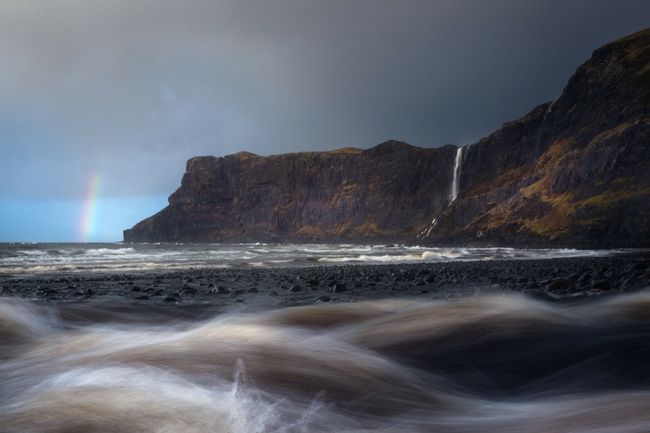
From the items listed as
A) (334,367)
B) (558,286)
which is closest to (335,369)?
(334,367)

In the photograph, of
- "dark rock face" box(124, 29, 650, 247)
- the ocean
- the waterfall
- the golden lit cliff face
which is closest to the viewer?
the ocean

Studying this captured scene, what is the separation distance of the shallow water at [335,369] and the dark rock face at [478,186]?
31478 millimetres

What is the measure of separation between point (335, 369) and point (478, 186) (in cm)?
6900

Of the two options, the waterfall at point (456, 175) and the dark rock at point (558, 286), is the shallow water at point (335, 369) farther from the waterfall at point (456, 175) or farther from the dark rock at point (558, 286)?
the waterfall at point (456, 175)

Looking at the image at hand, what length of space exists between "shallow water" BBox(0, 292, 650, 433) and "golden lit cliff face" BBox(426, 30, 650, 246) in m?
31.7

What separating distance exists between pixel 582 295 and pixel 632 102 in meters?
46.2

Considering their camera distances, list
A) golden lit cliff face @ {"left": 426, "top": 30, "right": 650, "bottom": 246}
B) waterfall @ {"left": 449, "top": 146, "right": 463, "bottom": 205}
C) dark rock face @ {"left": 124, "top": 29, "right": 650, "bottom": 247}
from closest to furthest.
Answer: golden lit cliff face @ {"left": 426, "top": 30, "right": 650, "bottom": 246}, dark rock face @ {"left": 124, "top": 29, "right": 650, "bottom": 247}, waterfall @ {"left": 449, "top": 146, "right": 463, "bottom": 205}

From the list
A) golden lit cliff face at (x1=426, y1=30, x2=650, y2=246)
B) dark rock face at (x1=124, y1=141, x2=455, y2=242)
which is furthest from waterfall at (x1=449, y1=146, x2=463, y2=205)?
golden lit cliff face at (x1=426, y1=30, x2=650, y2=246)

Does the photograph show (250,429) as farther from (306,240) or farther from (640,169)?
(306,240)

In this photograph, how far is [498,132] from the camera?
7444 centimetres

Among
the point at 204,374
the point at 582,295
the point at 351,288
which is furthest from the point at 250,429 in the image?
the point at 351,288

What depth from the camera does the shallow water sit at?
216 centimetres

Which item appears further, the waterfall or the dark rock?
the waterfall

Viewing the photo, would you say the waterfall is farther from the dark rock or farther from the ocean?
the ocean
